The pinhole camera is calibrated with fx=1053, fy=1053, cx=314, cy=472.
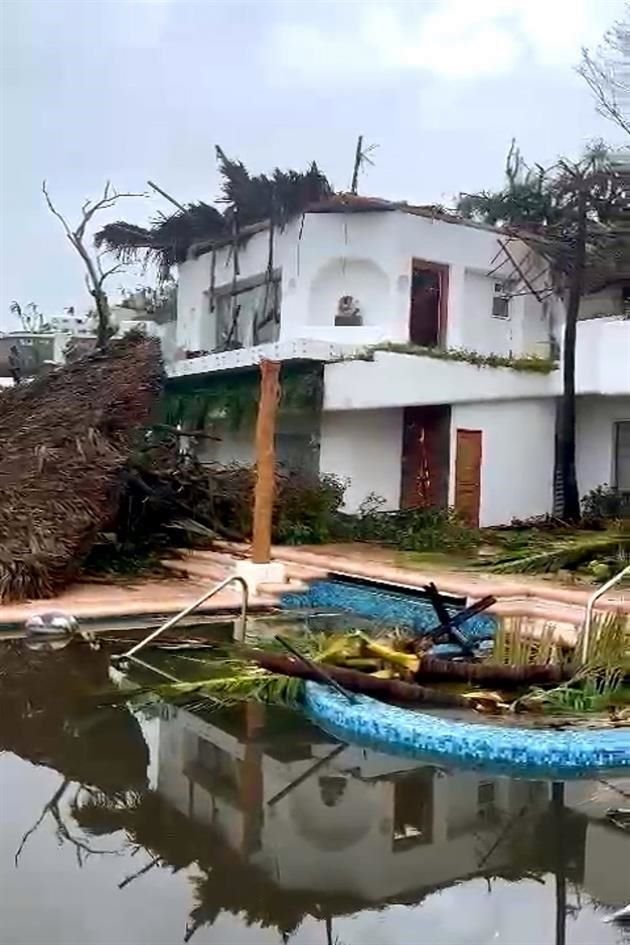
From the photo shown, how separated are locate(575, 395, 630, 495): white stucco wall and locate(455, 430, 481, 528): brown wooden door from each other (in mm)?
1893

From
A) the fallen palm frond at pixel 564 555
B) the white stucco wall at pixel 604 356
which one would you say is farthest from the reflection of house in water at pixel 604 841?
the white stucco wall at pixel 604 356

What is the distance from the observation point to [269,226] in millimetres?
20641

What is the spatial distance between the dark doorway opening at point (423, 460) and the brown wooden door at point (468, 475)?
30 cm

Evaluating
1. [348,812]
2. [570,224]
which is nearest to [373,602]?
[348,812]

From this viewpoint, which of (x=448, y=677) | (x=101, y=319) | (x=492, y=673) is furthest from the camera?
(x=101, y=319)

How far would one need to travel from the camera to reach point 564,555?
12656 millimetres

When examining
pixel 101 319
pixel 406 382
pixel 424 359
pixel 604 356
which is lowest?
pixel 406 382

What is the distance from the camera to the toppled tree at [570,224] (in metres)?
17.7

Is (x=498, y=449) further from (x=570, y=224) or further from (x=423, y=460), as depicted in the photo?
(x=570, y=224)

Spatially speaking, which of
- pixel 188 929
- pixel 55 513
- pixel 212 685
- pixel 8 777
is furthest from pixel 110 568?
pixel 188 929

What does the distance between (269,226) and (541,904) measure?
58.3 ft

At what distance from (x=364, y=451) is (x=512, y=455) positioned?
8.60ft

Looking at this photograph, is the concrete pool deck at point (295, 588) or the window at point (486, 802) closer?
the window at point (486, 802)

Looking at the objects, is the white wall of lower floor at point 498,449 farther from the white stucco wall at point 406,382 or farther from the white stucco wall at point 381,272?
the white stucco wall at point 381,272
